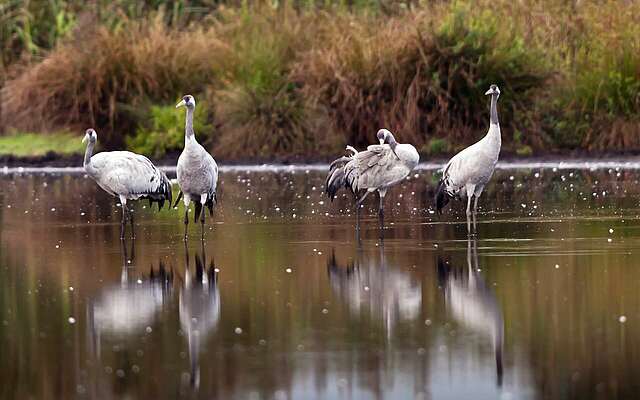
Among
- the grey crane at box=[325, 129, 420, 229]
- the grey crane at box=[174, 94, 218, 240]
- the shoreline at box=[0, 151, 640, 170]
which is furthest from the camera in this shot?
the shoreline at box=[0, 151, 640, 170]

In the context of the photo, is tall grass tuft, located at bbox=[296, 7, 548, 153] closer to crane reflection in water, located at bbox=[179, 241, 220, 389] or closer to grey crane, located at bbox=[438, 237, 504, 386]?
crane reflection in water, located at bbox=[179, 241, 220, 389]

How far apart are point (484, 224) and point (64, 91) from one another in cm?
1373

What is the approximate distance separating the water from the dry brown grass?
9.74 meters

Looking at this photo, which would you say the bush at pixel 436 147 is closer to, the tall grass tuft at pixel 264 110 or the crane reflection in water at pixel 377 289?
the tall grass tuft at pixel 264 110

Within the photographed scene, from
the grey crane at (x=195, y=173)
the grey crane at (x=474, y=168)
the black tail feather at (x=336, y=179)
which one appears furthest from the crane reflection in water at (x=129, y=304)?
the grey crane at (x=474, y=168)

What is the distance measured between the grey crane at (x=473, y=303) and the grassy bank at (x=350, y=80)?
44.4 feet

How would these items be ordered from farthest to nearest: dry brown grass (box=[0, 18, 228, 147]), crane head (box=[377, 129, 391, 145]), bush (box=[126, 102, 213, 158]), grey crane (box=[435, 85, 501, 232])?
1. dry brown grass (box=[0, 18, 228, 147])
2. bush (box=[126, 102, 213, 158])
3. crane head (box=[377, 129, 391, 145])
4. grey crane (box=[435, 85, 501, 232])

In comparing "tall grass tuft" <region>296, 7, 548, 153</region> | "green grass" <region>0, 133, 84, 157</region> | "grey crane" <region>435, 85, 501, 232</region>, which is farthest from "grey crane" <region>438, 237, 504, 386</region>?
"green grass" <region>0, 133, 84, 157</region>

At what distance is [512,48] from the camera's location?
2655 cm

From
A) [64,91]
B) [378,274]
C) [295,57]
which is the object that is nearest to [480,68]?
[295,57]

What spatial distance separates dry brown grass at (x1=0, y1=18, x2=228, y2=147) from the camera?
27.8 metres

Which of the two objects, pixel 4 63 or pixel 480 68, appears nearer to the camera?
pixel 480 68

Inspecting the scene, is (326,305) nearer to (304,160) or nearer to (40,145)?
(304,160)

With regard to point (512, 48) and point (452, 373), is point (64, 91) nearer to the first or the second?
point (512, 48)
